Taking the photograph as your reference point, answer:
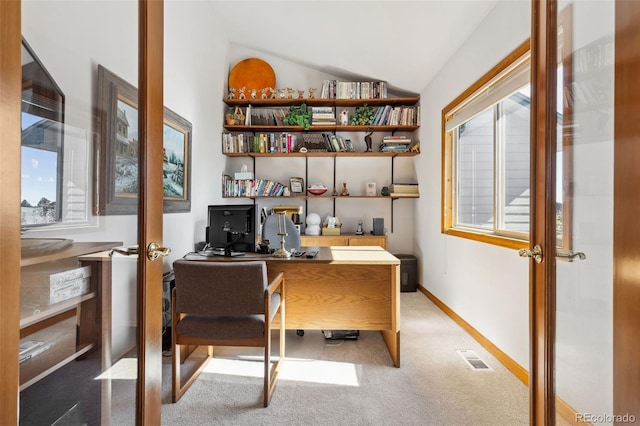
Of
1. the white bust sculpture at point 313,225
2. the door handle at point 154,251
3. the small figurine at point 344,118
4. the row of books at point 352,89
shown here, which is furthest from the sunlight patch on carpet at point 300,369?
the row of books at point 352,89

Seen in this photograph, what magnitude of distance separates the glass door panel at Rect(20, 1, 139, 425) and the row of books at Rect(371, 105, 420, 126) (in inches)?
138

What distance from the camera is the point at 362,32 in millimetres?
3271

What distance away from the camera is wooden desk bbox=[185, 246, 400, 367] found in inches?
93.7

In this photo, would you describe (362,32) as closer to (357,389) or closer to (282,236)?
(282,236)

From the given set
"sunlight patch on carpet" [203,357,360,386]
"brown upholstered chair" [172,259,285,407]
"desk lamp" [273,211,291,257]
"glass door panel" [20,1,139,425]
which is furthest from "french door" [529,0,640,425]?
"desk lamp" [273,211,291,257]

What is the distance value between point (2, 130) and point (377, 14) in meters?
3.09

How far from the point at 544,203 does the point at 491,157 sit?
1872mm

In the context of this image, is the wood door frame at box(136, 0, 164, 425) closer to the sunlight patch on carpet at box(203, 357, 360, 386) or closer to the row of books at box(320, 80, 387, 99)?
the sunlight patch on carpet at box(203, 357, 360, 386)

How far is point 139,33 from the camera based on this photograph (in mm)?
1057

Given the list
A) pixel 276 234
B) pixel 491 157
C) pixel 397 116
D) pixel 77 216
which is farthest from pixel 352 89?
pixel 77 216

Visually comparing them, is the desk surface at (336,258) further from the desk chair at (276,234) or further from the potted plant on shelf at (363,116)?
the potted plant on shelf at (363,116)

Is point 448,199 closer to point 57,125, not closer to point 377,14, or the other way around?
point 377,14

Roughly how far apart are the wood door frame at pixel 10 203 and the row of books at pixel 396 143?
398 cm

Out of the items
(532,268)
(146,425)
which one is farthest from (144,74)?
(532,268)
